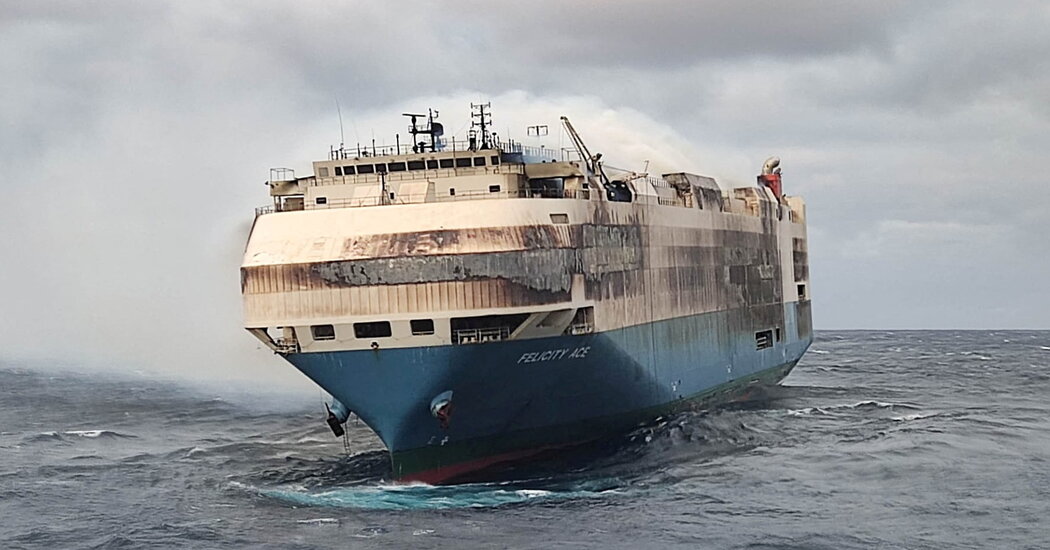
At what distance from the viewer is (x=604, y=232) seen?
42.2 meters

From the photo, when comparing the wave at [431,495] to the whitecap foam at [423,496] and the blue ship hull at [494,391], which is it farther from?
the blue ship hull at [494,391]

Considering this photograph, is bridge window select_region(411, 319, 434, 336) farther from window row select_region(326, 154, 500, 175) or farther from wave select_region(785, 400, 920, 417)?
wave select_region(785, 400, 920, 417)

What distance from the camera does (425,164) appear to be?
42031 millimetres

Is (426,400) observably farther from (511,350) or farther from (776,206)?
(776,206)

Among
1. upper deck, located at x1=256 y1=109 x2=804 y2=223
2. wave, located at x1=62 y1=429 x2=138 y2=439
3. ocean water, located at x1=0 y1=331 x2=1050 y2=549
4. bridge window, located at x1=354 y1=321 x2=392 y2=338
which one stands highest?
upper deck, located at x1=256 y1=109 x2=804 y2=223

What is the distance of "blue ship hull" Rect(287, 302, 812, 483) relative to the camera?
120 ft

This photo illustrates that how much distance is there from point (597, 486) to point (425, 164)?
1278 centimetres

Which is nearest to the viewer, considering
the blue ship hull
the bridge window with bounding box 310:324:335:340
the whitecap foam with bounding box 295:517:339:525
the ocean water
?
the ocean water

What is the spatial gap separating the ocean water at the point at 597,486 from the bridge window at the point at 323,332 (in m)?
4.99

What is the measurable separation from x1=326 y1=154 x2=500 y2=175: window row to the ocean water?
10.5 m

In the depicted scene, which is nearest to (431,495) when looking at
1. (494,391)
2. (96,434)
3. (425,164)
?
(494,391)

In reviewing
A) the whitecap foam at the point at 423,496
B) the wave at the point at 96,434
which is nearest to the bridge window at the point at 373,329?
the whitecap foam at the point at 423,496

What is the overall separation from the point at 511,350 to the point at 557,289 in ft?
8.78

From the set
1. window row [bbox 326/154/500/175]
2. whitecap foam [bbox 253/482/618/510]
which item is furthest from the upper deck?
whitecap foam [bbox 253/482/618/510]
